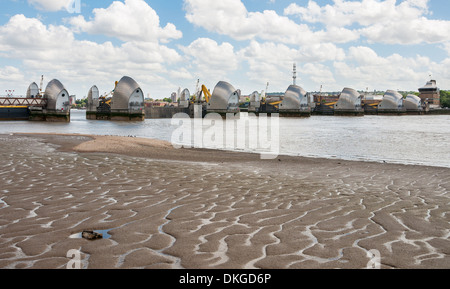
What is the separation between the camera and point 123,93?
312 feet

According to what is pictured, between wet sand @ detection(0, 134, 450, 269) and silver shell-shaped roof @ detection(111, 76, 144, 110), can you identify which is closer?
wet sand @ detection(0, 134, 450, 269)

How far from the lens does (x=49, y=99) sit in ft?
290

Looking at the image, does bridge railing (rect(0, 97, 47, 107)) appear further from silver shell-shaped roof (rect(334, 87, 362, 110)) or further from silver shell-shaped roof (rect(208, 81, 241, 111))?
silver shell-shaped roof (rect(334, 87, 362, 110))

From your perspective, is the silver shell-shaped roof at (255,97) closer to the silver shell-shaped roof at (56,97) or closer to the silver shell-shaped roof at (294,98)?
the silver shell-shaped roof at (294,98)

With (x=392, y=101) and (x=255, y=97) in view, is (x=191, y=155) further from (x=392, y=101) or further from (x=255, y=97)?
(x=392, y=101)

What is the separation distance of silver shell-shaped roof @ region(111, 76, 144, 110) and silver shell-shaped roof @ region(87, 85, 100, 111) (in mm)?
14136

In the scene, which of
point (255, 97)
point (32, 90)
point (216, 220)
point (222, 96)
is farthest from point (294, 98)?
point (216, 220)

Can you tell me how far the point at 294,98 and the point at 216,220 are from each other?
127m

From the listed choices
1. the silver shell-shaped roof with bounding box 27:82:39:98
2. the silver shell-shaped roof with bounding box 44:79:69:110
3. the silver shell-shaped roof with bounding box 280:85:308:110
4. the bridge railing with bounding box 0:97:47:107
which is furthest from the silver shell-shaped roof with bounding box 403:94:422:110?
the silver shell-shaped roof with bounding box 27:82:39:98

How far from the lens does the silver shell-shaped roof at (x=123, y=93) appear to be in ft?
313

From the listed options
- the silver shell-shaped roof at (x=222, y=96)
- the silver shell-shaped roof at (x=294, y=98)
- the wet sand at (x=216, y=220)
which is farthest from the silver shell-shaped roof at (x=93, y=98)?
the wet sand at (x=216, y=220)

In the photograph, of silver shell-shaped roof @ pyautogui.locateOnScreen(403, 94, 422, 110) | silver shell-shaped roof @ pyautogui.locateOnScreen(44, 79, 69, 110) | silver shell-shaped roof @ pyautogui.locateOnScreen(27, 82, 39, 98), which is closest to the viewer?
silver shell-shaped roof @ pyautogui.locateOnScreen(44, 79, 69, 110)

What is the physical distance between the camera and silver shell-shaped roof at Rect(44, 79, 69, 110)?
87.4 meters

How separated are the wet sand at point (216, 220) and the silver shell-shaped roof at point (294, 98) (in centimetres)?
12141
